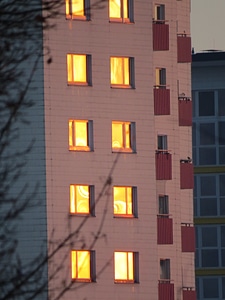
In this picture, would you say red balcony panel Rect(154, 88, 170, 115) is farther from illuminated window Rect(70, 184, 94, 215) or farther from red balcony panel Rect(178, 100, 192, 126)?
illuminated window Rect(70, 184, 94, 215)

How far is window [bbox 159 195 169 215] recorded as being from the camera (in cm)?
6769

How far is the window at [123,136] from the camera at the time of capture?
Result: 64.3 metres

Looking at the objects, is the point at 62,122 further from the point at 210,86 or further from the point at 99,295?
the point at 210,86

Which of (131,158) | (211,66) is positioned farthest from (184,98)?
(211,66)

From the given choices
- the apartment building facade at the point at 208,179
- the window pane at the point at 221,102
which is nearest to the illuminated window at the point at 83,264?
the apartment building facade at the point at 208,179

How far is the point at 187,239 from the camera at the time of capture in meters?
68.8

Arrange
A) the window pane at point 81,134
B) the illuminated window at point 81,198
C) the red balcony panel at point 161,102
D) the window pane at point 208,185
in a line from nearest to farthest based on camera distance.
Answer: the illuminated window at point 81,198 → the window pane at point 81,134 → the red balcony panel at point 161,102 → the window pane at point 208,185

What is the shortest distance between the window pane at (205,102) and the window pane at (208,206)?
5.58 metres

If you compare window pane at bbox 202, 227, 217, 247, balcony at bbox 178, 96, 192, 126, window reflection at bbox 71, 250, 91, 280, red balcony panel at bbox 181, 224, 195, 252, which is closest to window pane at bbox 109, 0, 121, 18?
balcony at bbox 178, 96, 192, 126

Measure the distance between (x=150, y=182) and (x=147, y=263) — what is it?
2.83 metres

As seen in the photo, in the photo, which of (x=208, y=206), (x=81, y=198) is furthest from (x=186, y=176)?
(x=208, y=206)

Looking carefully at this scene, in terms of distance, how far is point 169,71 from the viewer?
68.7 meters

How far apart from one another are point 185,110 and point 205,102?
5069 centimetres

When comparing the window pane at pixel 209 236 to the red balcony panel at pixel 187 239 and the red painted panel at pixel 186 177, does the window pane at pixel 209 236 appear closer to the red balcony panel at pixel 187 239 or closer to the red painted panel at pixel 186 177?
the red balcony panel at pixel 187 239
